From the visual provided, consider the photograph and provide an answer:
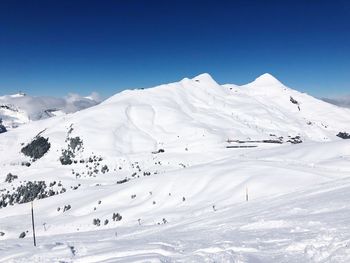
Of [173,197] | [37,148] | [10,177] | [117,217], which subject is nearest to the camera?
[117,217]

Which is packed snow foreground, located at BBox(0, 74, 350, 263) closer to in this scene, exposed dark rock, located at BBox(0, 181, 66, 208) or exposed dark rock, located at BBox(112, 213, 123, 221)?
exposed dark rock, located at BBox(112, 213, 123, 221)

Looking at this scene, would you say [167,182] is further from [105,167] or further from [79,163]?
[79,163]

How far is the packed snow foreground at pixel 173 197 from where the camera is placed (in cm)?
1902

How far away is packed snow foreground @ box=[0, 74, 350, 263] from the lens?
19016 mm

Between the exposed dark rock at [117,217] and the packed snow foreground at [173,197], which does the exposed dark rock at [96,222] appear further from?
the exposed dark rock at [117,217]

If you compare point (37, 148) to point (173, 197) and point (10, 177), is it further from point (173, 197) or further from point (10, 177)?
point (173, 197)

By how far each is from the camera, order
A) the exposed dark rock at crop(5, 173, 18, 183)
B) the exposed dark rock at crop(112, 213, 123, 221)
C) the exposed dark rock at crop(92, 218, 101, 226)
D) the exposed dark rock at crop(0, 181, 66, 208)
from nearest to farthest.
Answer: the exposed dark rock at crop(92, 218, 101, 226) → the exposed dark rock at crop(112, 213, 123, 221) → the exposed dark rock at crop(0, 181, 66, 208) → the exposed dark rock at crop(5, 173, 18, 183)

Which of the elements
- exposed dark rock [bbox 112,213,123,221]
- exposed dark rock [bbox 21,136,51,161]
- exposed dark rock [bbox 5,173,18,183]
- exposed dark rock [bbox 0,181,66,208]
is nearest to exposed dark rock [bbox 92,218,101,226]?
exposed dark rock [bbox 112,213,123,221]

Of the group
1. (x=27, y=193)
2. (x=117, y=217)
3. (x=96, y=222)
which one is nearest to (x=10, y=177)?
(x=27, y=193)

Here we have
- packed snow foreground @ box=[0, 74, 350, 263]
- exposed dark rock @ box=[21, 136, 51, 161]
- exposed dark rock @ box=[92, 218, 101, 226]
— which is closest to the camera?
packed snow foreground @ box=[0, 74, 350, 263]

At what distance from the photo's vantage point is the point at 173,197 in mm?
72500

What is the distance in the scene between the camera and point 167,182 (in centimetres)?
7981

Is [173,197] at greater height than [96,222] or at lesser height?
greater

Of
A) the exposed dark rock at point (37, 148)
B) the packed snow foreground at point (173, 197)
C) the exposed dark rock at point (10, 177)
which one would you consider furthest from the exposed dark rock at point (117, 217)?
the exposed dark rock at point (37, 148)
